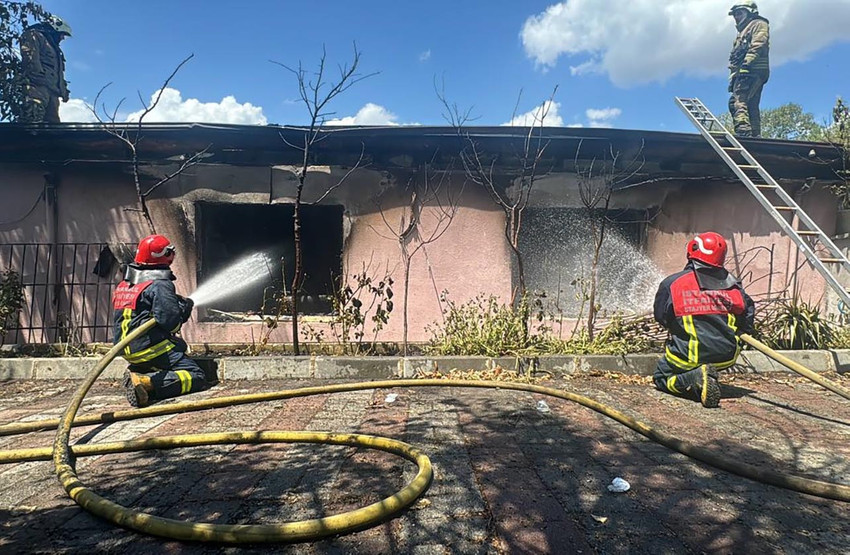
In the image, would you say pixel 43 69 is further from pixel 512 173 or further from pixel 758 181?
pixel 758 181

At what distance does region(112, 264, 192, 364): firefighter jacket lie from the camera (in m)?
4.54

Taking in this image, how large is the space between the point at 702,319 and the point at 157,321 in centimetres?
520

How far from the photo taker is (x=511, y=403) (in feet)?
14.2

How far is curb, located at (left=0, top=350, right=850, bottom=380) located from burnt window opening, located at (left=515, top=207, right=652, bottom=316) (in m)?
1.58

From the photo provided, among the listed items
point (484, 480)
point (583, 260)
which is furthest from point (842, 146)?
point (484, 480)

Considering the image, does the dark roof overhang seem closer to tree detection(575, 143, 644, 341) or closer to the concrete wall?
tree detection(575, 143, 644, 341)

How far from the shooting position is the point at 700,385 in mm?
4297

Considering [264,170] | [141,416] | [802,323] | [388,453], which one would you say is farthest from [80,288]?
[802,323]

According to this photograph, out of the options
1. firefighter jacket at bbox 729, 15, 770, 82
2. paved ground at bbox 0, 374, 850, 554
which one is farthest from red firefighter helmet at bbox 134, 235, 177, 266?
firefighter jacket at bbox 729, 15, 770, 82

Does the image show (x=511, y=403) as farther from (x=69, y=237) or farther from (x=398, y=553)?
(x=69, y=237)

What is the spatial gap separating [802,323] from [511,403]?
431 centimetres

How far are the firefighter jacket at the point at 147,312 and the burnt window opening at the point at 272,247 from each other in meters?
1.94

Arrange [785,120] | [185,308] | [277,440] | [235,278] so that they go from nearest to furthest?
[277,440], [185,308], [235,278], [785,120]

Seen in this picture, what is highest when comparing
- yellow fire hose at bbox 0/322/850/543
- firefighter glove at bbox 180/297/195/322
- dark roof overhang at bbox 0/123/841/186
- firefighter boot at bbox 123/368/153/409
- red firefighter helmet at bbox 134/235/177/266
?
dark roof overhang at bbox 0/123/841/186
